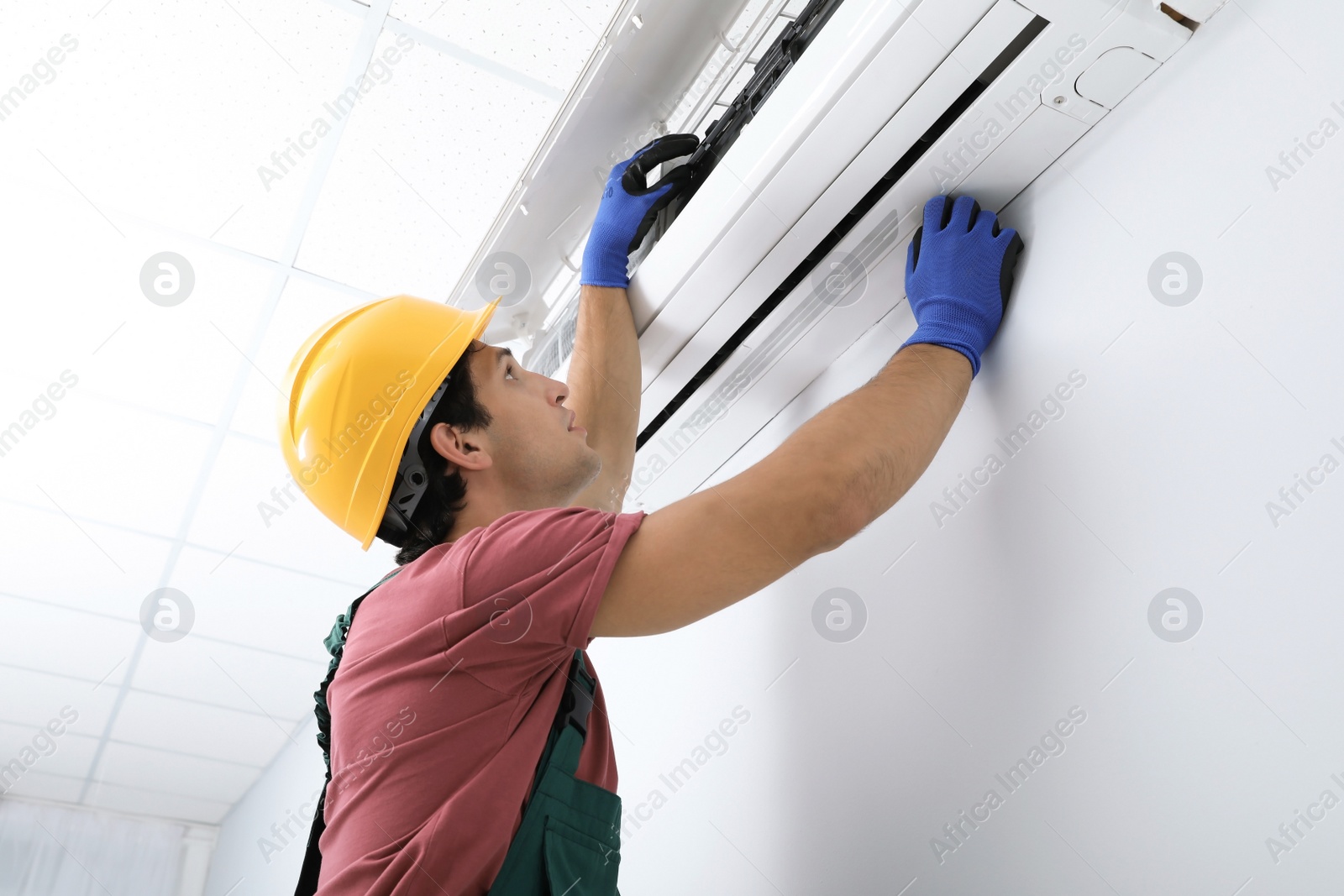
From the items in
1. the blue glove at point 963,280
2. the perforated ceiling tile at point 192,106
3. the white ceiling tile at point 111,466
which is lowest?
the blue glove at point 963,280

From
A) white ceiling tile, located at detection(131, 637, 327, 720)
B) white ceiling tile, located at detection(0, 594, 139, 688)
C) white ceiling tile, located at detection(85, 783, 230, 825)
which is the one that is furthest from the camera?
white ceiling tile, located at detection(85, 783, 230, 825)

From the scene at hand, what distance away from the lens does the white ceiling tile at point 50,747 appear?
4316mm

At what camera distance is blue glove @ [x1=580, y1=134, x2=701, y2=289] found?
47.6 inches

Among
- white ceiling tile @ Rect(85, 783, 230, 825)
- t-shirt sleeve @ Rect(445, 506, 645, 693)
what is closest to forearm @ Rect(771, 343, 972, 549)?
t-shirt sleeve @ Rect(445, 506, 645, 693)

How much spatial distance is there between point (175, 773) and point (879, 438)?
528cm

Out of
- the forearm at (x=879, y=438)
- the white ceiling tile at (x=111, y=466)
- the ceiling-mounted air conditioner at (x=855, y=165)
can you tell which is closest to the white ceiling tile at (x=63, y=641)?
the white ceiling tile at (x=111, y=466)

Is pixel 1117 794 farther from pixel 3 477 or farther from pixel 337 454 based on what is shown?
pixel 3 477

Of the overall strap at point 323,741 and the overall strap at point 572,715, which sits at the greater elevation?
the overall strap at point 323,741

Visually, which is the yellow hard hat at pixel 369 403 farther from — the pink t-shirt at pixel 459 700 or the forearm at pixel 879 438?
the forearm at pixel 879 438

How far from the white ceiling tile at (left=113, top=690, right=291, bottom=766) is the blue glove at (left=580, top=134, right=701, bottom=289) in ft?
12.2

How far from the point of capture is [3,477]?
2588 mm

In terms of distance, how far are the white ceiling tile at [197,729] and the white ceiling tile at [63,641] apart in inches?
10.5

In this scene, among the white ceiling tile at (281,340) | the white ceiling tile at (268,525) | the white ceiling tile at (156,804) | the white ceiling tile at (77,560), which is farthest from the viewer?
the white ceiling tile at (156,804)

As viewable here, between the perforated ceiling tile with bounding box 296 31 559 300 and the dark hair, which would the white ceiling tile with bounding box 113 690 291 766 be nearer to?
the perforated ceiling tile with bounding box 296 31 559 300
